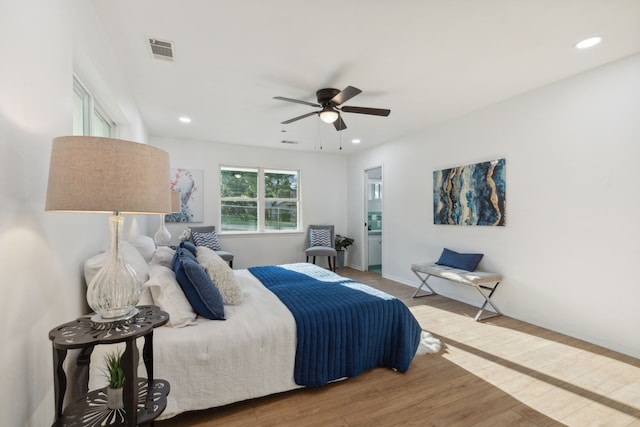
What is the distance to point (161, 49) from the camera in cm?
245

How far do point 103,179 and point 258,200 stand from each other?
510 cm

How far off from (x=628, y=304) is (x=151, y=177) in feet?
12.5

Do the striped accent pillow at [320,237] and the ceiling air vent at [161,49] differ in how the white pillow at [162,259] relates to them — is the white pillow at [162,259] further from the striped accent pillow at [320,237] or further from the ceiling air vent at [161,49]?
the striped accent pillow at [320,237]

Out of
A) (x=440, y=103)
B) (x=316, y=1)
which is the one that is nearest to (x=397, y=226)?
(x=440, y=103)

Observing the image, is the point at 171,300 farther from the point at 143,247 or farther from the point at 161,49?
the point at 161,49

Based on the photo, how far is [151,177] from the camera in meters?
1.07

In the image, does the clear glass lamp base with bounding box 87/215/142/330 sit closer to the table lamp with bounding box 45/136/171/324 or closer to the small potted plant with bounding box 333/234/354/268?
the table lamp with bounding box 45/136/171/324

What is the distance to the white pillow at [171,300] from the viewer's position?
184 centimetres

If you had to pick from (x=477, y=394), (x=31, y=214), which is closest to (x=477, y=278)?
(x=477, y=394)

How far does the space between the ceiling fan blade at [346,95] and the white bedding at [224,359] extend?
1.98 metres

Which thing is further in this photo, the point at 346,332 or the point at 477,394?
the point at 346,332

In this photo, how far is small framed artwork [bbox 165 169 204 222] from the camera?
5250 millimetres

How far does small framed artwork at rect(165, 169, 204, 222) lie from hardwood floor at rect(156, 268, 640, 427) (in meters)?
4.02

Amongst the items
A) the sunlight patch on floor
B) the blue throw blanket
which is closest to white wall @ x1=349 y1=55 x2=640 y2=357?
the sunlight patch on floor
